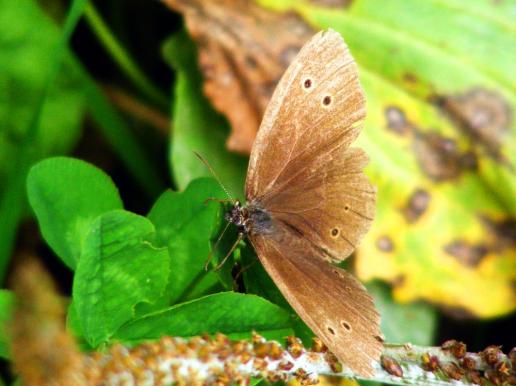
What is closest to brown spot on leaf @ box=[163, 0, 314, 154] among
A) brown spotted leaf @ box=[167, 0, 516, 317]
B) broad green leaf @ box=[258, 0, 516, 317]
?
brown spotted leaf @ box=[167, 0, 516, 317]

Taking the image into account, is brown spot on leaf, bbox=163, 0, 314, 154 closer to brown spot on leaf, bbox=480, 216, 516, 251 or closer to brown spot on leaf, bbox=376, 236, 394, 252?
brown spot on leaf, bbox=376, 236, 394, 252

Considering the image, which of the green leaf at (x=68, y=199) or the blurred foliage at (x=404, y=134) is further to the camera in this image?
the blurred foliage at (x=404, y=134)

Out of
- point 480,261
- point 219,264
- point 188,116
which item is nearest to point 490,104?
point 480,261

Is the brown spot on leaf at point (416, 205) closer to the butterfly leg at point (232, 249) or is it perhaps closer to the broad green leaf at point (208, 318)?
the butterfly leg at point (232, 249)

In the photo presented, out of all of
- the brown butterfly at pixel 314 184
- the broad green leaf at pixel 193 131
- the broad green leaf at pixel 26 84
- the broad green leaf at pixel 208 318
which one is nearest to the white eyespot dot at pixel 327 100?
the brown butterfly at pixel 314 184

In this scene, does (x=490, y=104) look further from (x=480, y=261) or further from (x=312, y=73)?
(x=312, y=73)
